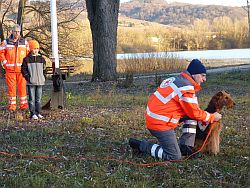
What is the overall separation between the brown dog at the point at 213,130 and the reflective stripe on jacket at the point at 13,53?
6277 mm

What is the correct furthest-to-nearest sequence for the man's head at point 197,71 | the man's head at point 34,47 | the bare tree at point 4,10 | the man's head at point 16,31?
the bare tree at point 4,10
the man's head at point 16,31
the man's head at point 34,47
the man's head at point 197,71

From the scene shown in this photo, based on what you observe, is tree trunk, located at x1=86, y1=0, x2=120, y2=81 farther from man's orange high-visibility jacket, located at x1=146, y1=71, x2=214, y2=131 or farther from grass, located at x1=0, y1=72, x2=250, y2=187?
man's orange high-visibility jacket, located at x1=146, y1=71, x2=214, y2=131

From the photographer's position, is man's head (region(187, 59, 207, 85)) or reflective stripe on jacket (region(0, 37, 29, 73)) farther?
reflective stripe on jacket (region(0, 37, 29, 73))

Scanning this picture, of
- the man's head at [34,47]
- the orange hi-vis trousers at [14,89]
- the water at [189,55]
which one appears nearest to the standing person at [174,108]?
the man's head at [34,47]

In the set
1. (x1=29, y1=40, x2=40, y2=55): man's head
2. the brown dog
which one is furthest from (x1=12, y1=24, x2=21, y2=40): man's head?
the brown dog

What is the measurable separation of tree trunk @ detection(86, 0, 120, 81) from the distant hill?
403 feet

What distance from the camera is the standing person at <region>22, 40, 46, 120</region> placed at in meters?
10.4

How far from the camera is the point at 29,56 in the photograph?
1053 cm

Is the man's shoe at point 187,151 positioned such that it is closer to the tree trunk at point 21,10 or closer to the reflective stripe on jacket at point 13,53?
the reflective stripe on jacket at point 13,53

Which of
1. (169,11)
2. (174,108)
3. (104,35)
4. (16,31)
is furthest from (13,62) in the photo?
(169,11)

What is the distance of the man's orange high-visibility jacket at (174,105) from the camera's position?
261 inches

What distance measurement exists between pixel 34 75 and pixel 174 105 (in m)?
4.76

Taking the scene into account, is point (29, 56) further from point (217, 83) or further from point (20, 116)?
point (217, 83)

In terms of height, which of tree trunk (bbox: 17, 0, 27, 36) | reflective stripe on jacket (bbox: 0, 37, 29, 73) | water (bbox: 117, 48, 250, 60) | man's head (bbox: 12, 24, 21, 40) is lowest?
A: water (bbox: 117, 48, 250, 60)
